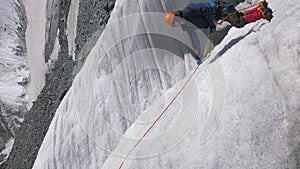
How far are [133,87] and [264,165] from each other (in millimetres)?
2389

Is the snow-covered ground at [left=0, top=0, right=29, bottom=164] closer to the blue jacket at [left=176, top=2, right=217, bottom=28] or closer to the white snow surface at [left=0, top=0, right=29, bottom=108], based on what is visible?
the white snow surface at [left=0, top=0, right=29, bottom=108]

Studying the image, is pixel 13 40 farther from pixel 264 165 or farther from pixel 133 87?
pixel 264 165

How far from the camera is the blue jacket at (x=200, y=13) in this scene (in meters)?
3.78

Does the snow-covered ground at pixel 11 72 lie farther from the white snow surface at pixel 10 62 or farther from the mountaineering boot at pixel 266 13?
the mountaineering boot at pixel 266 13

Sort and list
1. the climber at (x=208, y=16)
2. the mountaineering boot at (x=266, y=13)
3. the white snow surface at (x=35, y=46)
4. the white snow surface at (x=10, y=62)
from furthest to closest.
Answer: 1. the white snow surface at (x=10, y=62)
2. the white snow surface at (x=35, y=46)
3. the climber at (x=208, y=16)
4. the mountaineering boot at (x=266, y=13)

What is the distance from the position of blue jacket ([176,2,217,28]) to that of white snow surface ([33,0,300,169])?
38 cm

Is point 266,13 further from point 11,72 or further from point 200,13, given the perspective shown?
point 11,72

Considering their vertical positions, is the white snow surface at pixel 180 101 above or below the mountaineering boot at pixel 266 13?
below

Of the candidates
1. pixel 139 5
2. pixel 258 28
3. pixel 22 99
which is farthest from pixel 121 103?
pixel 22 99

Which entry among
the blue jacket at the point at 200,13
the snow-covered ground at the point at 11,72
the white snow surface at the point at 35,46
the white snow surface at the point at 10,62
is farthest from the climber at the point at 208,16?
the white snow surface at the point at 10,62

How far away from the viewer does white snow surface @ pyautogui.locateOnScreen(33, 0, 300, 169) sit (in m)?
2.83

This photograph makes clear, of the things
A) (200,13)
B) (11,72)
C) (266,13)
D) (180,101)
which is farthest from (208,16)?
(11,72)

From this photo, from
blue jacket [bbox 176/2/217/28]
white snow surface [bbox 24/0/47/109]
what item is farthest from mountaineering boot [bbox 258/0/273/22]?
white snow surface [bbox 24/0/47/109]

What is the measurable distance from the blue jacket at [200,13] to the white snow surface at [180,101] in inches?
15.0
